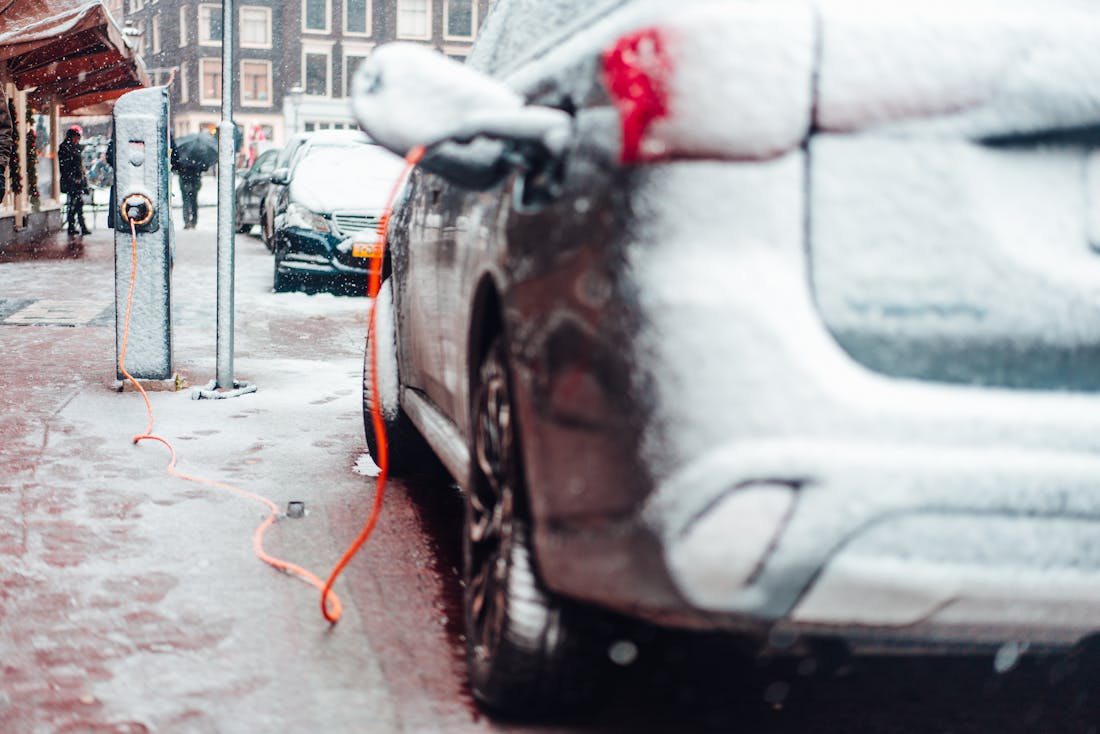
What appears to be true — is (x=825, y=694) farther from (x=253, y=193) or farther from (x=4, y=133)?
(x=253, y=193)

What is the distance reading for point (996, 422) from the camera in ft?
6.81

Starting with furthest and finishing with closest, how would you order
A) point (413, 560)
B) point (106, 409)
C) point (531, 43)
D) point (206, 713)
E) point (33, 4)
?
point (33, 4) → point (106, 409) → point (413, 560) → point (531, 43) → point (206, 713)

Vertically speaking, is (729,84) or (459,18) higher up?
(459,18)

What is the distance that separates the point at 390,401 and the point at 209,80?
6771cm

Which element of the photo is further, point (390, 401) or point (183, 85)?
point (183, 85)

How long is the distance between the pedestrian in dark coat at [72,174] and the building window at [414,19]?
43862 millimetres

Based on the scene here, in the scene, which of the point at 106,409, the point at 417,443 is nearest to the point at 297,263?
the point at 106,409

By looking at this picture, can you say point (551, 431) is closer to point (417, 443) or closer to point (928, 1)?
point (928, 1)

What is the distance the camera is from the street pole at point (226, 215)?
7031 mm

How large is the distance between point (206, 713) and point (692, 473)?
1.42m

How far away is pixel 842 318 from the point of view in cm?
207

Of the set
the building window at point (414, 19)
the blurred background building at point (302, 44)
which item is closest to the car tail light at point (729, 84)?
the blurred background building at point (302, 44)

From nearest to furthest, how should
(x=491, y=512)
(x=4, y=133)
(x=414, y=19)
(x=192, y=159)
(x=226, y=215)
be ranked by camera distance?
(x=491, y=512), (x=226, y=215), (x=4, y=133), (x=192, y=159), (x=414, y=19)

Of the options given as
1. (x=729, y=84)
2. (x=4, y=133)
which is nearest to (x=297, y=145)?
(x=4, y=133)
